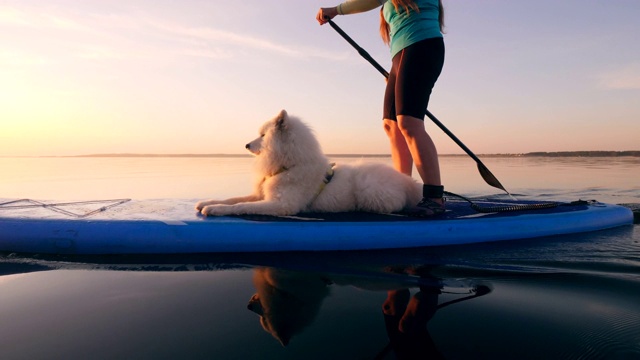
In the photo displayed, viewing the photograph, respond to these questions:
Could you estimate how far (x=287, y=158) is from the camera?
3.62 metres

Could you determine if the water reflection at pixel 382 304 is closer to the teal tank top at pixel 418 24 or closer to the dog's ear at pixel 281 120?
the dog's ear at pixel 281 120

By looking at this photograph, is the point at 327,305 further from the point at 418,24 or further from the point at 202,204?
the point at 418,24

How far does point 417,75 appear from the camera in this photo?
141 inches

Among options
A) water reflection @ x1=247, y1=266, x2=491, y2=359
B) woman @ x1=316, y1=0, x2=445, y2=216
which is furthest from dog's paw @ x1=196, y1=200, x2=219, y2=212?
woman @ x1=316, y1=0, x2=445, y2=216

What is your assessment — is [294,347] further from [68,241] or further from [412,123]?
[412,123]

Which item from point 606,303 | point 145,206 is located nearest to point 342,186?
point 145,206

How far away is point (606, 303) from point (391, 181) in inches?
81.3

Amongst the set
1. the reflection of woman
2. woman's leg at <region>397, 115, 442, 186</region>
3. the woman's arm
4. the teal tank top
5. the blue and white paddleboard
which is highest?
the woman's arm

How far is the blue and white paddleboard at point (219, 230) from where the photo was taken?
9.66 feet

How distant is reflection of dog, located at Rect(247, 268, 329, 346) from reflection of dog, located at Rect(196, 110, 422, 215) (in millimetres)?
1080

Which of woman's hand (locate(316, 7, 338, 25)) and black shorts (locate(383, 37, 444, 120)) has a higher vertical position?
woman's hand (locate(316, 7, 338, 25))

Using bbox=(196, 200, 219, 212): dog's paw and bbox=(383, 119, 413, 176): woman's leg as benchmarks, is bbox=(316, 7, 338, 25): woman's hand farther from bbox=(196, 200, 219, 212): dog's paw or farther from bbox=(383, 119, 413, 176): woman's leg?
bbox=(196, 200, 219, 212): dog's paw

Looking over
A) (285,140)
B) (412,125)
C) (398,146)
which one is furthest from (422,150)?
(285,140)

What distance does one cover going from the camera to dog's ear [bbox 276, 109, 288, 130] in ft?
11.8
